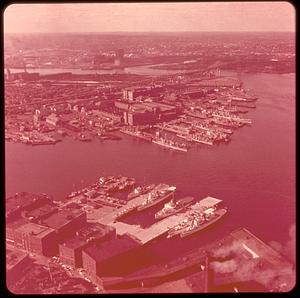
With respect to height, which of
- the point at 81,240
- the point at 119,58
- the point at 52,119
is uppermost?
the point at 119,58

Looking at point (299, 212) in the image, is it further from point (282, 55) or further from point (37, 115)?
point (37, 115)

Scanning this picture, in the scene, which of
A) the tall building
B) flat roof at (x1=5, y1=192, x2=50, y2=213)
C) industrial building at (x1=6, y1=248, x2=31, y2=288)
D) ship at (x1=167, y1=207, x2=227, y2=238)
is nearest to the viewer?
industrial building at (x1=6, y1=248, x2=31, y2=288)

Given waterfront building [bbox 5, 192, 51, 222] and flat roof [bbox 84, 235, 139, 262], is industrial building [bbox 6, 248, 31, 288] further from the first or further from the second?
flat roof [bbox 84, 235, 139, 262]

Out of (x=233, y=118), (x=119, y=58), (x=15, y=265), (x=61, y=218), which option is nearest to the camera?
(x=15, y=265)

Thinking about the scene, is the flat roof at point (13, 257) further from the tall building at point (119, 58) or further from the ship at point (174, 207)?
the tall building at point (119, 58)

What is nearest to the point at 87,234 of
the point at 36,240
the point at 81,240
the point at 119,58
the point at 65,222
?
the point at 81,240

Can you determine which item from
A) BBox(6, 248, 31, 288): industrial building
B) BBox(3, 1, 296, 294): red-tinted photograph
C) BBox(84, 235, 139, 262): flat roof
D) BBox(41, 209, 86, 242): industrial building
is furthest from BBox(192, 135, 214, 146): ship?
BBox(6, 248, 31, 288): industrial building

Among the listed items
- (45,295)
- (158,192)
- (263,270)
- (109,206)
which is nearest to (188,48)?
(158,192)

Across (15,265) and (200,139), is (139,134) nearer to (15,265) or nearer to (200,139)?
(200,139)
